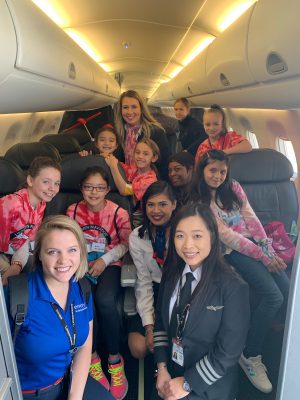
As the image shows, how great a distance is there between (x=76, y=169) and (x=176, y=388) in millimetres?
1644

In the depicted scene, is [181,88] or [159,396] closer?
[159,396]

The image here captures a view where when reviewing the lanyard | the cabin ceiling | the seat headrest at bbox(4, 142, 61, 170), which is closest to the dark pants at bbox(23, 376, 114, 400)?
the lanyard

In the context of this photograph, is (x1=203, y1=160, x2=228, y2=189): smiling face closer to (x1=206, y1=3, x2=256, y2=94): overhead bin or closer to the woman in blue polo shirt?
(x1=206, y1=3, x2=256, y2=94): overhead bin

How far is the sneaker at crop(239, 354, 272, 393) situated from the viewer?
2.07 m

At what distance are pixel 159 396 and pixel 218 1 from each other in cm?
263

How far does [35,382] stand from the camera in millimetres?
1483

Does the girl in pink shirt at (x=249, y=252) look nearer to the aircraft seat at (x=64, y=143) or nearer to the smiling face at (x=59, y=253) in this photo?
the smiling face at (x=59, y=253)

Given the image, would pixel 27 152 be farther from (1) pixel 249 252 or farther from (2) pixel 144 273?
(1) pixel 249 252

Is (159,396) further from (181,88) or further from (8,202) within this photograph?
(181,88)

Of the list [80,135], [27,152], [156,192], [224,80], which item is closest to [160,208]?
[156,192]

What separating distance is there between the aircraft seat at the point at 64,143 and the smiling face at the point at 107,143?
2.11ft

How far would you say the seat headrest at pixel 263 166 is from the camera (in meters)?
2.49

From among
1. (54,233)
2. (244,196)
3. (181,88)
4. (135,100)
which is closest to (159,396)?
(54,233)

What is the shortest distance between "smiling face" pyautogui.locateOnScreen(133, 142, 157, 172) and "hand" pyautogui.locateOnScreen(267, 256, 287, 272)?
1.11 m
